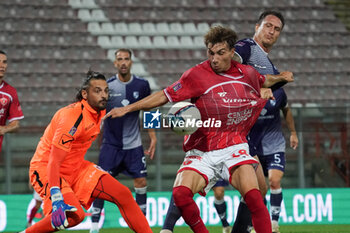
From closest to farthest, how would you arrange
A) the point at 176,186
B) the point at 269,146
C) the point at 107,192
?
the point at 176,186, the point at 107,192, the point at 269,146

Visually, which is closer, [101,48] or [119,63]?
[119,63]

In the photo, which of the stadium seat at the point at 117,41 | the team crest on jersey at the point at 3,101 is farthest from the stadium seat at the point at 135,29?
the team crest on jersey at the point at 3,101

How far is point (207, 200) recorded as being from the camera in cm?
1059

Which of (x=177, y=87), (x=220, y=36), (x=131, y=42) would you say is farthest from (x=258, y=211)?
(x=131, y=42)

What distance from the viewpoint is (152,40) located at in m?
A: 15.0

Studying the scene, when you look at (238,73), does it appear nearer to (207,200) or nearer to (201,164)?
(201,164)

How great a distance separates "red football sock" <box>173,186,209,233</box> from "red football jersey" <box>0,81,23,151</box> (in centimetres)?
334

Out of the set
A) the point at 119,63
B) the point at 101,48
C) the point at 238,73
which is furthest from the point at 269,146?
the point at 101,48

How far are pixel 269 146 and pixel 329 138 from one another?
10.1 feet

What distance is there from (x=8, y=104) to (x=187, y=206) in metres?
3.47

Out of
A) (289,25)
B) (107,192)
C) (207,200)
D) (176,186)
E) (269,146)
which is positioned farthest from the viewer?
(289,25)

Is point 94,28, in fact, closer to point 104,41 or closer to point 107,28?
point 107,28

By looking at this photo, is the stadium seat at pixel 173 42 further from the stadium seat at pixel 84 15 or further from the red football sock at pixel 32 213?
the red football sock at pixel 32 213

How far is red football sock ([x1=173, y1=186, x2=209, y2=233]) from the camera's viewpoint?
5293 mm
